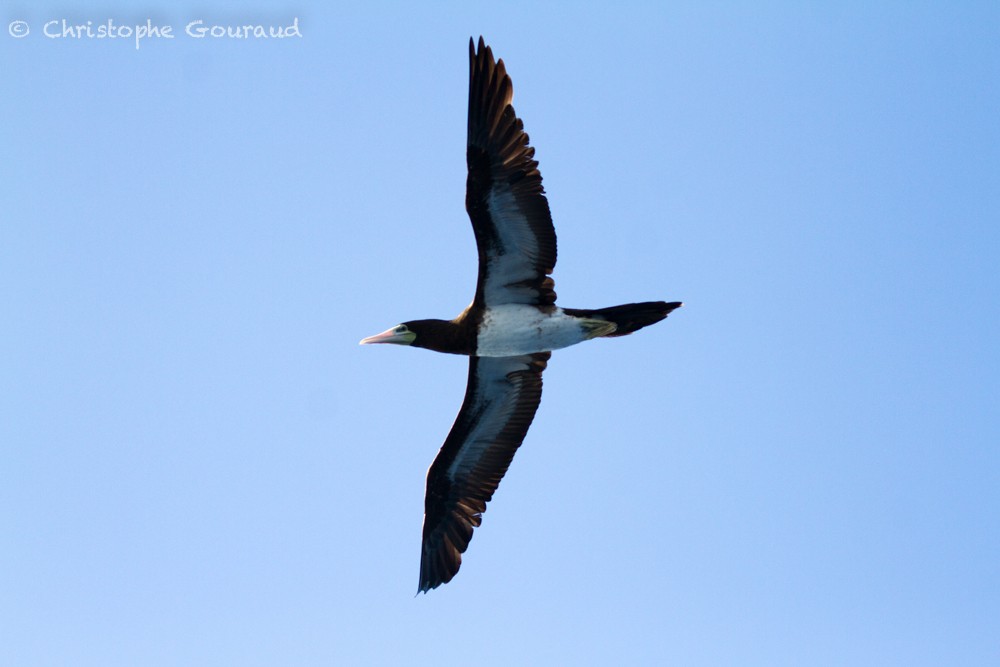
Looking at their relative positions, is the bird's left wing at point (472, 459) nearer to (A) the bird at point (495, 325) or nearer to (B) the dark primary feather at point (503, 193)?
(A) the bird at point (495, 325)

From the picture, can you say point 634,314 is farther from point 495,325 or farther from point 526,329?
point 495,325

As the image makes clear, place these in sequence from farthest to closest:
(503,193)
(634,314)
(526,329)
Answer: (526,329) < (634,314) < (503,193)

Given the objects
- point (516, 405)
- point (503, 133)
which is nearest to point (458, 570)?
point (516, 405)

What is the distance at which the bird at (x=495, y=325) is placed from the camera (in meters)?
13.9

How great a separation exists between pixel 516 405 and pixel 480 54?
5.15 meters

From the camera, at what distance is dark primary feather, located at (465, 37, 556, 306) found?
45.3 feet

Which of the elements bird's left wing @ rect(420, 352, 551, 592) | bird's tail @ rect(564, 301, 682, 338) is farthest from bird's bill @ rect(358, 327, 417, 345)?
bird's tail @ rect(564, 301, 682, 338)

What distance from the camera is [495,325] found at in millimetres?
15062

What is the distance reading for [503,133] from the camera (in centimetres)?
1384

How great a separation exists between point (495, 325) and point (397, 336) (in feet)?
4.67

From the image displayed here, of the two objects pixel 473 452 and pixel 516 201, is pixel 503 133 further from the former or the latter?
pixel 473 452

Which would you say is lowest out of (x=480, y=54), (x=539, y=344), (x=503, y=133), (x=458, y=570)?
(x=458, y=570)

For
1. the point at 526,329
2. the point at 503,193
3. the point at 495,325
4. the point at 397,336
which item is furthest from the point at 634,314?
the point at 397,336

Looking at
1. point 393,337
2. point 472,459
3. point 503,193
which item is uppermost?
point 503,193
